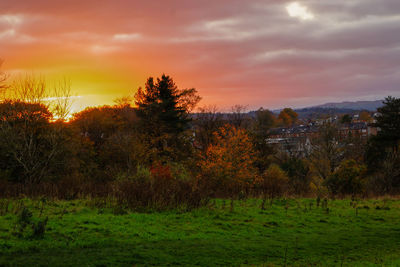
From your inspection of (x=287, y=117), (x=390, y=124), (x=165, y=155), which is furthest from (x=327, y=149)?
(x=287, y=117)

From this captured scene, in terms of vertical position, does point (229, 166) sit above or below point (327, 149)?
below

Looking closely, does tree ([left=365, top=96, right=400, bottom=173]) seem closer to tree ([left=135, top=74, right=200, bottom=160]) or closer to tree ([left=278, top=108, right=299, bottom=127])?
tree ([left=135, top=74, right=200, bottom=160])

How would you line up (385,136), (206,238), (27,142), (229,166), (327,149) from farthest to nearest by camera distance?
(385,136) → (327,149) → (27,142) → (229,166) → (206,238)

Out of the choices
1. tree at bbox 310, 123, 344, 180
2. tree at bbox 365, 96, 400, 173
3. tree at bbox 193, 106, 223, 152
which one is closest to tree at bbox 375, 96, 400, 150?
tree at bbox 365, 96, 400, 173

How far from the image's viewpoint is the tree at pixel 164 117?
2176 inches

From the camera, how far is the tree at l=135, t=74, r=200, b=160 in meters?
55.3

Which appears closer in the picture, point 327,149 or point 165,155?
point 327,149

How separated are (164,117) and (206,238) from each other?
45682mm

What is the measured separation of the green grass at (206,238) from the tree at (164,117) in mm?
38935

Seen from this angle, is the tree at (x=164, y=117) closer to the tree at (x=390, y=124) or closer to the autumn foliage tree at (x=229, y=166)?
the autumn foliage tree at (x=229, y=166)

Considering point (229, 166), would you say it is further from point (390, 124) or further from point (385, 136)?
point (390, 124)

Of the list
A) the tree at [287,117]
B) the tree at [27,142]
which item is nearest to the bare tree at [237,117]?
the tree at [27,142]

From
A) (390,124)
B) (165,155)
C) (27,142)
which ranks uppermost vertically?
(390,124)

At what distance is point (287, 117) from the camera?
159125 mm
